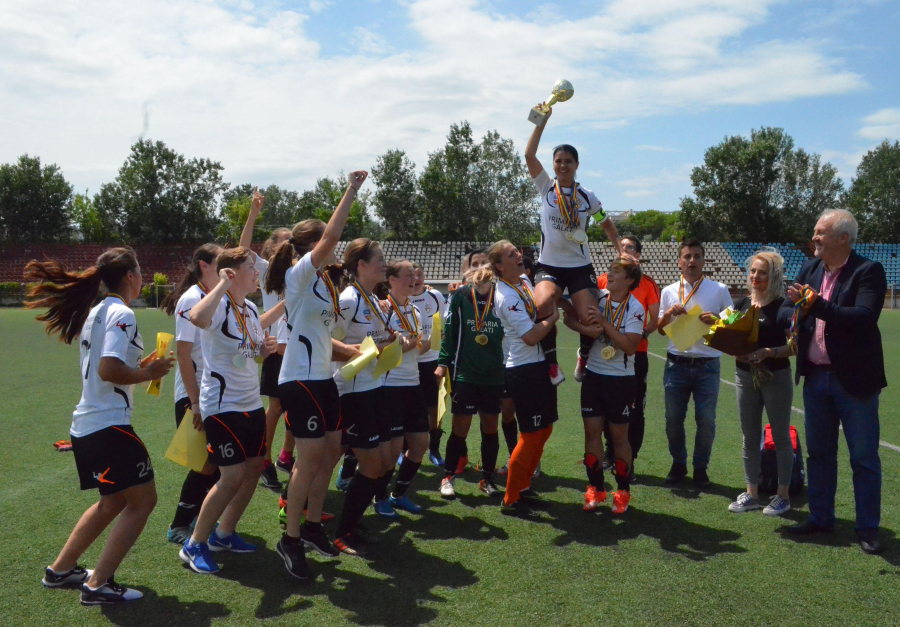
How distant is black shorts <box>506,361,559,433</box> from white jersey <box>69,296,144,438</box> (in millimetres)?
2606

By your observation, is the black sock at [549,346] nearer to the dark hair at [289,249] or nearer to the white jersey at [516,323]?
the white jersey at [516,323]

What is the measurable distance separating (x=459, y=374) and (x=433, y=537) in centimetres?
146

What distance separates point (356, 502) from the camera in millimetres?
4559

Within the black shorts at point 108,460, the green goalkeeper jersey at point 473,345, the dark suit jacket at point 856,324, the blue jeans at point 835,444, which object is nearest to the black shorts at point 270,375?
the green goalkeeper jersey at point 473,345

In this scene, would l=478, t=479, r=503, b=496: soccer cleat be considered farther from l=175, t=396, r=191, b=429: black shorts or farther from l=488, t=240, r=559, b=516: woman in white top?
l=175, t=396, r=191, b=429: black shorts

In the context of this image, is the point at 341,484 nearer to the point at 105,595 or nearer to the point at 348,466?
the point at 348,466

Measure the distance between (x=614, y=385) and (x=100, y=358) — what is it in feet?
11.5

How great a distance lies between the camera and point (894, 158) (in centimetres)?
5884

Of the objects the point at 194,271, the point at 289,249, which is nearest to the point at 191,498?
the point at 194,271

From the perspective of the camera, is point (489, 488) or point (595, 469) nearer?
point (595, 469)

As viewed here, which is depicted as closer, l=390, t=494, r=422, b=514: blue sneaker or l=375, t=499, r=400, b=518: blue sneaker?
l=375, t=499, r=400, b=518: blue sneaker

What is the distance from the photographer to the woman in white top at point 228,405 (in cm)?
414

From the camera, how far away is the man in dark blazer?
4461mm

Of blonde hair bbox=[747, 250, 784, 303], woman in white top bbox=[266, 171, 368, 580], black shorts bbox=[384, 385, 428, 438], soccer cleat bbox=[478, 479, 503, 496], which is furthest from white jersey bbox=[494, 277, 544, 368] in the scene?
blonde hair bbox=[747, 250, 784, 303]
